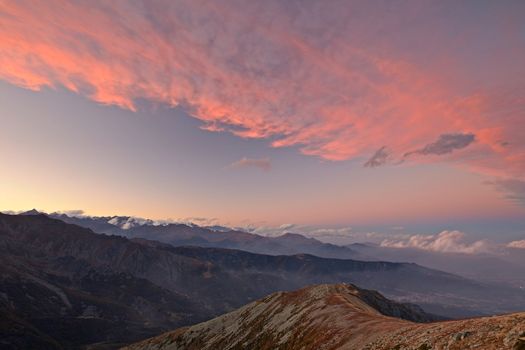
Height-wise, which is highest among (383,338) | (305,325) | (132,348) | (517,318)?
(517,318)

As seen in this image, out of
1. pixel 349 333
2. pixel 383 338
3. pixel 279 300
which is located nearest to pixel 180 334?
pixel 279 300

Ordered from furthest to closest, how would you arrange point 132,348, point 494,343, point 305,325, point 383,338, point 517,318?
point 132,348 → point 305,325 → point 383,338 → point 517,318 → point 494,343

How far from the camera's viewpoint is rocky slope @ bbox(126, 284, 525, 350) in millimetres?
34281

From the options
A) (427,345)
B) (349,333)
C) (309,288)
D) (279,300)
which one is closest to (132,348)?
(279,300)

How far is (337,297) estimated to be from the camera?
114875 millimetres

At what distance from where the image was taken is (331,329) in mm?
76562

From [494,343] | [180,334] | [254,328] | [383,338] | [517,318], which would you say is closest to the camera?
[494,343]

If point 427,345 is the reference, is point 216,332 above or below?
below

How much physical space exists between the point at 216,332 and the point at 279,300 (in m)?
29.9

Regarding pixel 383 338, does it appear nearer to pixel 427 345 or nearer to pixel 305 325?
pixel 427 345

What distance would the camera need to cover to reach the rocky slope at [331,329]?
112ft

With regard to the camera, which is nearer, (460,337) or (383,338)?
(460,337)

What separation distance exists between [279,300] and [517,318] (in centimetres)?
12014

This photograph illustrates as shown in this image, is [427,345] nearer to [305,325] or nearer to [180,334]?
[305,325]
